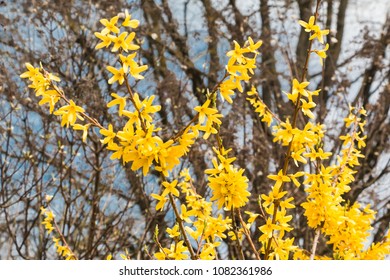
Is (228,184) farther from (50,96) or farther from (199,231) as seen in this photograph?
(50,96)

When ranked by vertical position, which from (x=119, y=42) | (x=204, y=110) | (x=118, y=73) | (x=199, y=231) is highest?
(x=119, y=42)

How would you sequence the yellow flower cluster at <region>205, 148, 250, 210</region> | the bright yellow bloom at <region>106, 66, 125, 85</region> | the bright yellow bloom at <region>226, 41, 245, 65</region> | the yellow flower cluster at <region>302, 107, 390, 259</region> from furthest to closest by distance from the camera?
1. the yellow flower cluster at <region>302, 107, 390, 259</region>
2. the yellow flower cluster at <region>205, 148, 250, 210</region>
3. the bright yellow bloom at <region>226, 41, 245, 65</region>
4. the bright yellow bloom at <region>106, 66, 125, 85</region>

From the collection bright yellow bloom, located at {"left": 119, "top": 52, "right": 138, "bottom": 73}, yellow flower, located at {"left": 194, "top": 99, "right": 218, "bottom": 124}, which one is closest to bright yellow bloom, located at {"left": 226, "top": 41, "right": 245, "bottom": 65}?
yellow flower, located at {"left": 194, "top": 99, "right": 218, "bottom": 124}

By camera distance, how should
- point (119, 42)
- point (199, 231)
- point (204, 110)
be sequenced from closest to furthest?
point (119, 42), point (204, 110), point (199, 231)

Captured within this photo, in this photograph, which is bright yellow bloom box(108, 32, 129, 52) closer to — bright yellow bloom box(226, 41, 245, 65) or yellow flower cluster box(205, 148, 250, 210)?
bright yellow bloom box(226, 41, 245, 65)

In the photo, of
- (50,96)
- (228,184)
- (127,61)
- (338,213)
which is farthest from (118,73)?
(338,213)

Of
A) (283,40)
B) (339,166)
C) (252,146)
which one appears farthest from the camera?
(283,40)

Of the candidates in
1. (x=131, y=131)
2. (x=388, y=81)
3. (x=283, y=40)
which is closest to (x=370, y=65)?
(x=388, y=81)

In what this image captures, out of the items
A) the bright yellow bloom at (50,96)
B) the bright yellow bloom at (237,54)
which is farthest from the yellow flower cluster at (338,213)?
the bright yellow bloom at (50,96)

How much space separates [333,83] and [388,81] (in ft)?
2.90

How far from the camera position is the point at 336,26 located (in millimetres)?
8805

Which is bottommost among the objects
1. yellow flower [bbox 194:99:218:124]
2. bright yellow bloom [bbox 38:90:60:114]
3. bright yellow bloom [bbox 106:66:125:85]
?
yellow flower [bbox 194:99:218:124]

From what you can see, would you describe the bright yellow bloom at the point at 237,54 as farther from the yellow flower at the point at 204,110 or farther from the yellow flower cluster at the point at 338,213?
the yellow flower cluster at the point at 338,213
